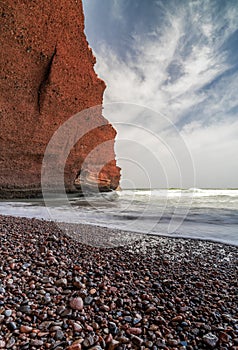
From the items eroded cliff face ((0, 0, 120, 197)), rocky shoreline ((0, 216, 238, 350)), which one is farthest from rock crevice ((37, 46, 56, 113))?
rocky shoreline ((0, 216, 238, 350))

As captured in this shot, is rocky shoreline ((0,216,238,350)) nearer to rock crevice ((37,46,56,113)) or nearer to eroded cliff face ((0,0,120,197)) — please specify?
eroded cliff face ((0,0,120,197))

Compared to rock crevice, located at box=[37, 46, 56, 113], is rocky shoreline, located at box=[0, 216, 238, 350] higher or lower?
lower

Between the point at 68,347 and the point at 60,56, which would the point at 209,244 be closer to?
the point at 68,347

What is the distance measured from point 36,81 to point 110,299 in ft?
34.7

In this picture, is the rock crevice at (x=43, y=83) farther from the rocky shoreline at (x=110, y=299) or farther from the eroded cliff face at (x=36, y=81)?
the rocky shoreline at (x=110, y=299)

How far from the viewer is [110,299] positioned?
1596 millimetres

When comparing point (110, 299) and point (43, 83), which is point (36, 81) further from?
point (110, 299)

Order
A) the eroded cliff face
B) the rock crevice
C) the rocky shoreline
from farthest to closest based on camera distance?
1. the rock crevice
2. the eroded cliff face
3. the rocky shoreline

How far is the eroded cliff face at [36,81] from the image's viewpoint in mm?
8977

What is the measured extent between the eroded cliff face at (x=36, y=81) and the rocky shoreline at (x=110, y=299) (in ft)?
25.9

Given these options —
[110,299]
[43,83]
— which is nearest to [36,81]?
[43,83]

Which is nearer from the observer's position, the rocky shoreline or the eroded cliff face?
the rocky shoreline

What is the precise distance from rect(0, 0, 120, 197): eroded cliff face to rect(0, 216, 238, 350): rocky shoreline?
7.89 metres

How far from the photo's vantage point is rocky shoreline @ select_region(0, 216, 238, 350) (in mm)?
1228
